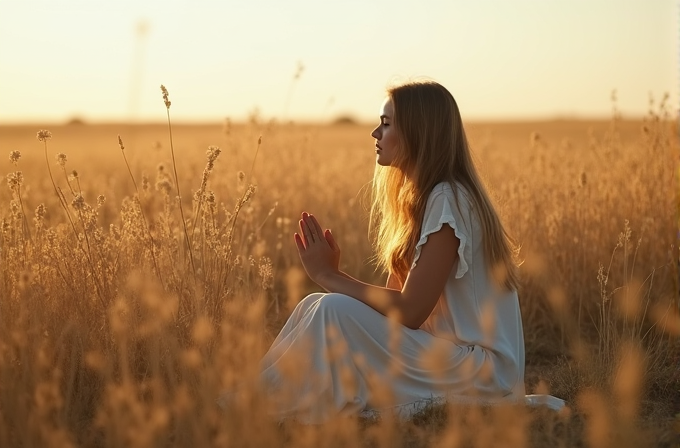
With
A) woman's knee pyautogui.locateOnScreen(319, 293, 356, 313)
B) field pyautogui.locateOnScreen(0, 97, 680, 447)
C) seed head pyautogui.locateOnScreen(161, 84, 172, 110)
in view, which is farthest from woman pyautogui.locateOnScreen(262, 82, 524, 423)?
seed head pyautogui.locateOnScreen(161, 84, 172, 110)

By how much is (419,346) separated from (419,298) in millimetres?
188

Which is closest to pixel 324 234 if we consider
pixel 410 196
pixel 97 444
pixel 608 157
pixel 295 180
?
pixel 410 196

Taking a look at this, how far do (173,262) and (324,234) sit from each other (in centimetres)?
70

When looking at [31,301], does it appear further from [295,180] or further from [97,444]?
[295,180]

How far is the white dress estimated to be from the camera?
2.90 metres

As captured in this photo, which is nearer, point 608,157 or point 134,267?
point 134,267

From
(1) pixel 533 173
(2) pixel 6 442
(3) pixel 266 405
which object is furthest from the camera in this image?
(1) pixel 533 173

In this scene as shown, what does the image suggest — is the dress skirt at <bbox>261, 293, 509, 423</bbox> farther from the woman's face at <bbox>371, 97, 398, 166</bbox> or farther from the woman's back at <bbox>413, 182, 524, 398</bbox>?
the woman's face at <bbox>371, 97, 398, 166</bbox>

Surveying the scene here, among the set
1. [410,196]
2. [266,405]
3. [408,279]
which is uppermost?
[410,196]

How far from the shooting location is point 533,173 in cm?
585

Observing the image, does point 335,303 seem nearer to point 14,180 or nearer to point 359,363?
point 359,363

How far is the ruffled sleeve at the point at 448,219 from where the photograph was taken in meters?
2.98

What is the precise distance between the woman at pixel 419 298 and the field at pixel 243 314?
14 cm

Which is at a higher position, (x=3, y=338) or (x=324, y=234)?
(x=324, y=234)
